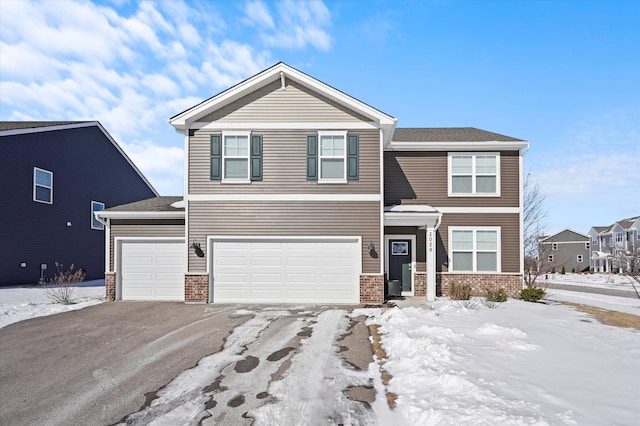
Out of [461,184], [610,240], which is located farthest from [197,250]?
[610,240]

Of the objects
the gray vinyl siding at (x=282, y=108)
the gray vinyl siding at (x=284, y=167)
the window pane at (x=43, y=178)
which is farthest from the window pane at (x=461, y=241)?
the window pane at (x=43, y=178)

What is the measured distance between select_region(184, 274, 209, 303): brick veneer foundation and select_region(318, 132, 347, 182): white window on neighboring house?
5.20m

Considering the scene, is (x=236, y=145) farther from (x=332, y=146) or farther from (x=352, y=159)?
(x=352, y=159)

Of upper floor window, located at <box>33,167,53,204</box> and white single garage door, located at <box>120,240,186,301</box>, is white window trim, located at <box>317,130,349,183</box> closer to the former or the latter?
white single garage door, located at <box>120,240,186,301</box>

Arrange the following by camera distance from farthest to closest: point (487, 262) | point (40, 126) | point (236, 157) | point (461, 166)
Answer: point (40, 126)
point (461, 166)
point (487, 262)
point (236, 157)

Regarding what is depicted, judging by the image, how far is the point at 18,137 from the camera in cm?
1817

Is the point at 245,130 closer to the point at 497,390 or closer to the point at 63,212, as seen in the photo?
the point at 497,390

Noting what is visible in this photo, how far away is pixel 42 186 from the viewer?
63.9 feet

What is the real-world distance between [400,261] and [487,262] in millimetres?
3358

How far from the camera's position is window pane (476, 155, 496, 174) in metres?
14.6

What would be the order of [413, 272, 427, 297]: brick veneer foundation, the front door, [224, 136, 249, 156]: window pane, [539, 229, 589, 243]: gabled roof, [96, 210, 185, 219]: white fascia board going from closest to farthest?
[224, 136, 249, 156]: window pane → [96, 210, 185, 219]: white fascia board → [413, 272, 427, 297]: brick veneer foundation → the front door → [539, 229, 589, 243]: gabled roof

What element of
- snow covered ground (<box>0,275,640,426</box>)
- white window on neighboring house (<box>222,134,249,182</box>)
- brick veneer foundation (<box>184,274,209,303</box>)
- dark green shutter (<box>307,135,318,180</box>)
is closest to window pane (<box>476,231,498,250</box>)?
snow covered ground (<box>0,275,640,426</box>)

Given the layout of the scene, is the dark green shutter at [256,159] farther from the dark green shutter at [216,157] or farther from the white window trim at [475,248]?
the white window trim at [475,248]

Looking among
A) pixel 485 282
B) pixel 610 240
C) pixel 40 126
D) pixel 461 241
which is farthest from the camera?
pixel 610 240
